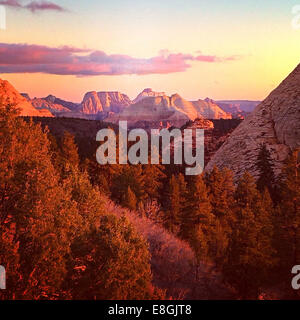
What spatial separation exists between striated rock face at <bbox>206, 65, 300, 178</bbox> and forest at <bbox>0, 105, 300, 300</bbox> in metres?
24.4

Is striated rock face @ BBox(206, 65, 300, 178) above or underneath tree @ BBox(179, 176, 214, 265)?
above

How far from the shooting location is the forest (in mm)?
12477

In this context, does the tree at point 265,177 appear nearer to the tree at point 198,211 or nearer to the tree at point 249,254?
the tree at point 198,211

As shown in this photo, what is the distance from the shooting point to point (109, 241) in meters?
13.1

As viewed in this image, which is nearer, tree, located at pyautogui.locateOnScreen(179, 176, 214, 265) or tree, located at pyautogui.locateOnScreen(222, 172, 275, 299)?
tree, located at pyautogui.locateOnScreen(222, 172, 275, 299)

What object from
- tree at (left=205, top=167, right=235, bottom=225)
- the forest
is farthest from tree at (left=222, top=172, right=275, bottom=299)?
tree at (left=205, top=167, right=235, bottom=225)

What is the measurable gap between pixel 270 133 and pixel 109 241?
54.5 m

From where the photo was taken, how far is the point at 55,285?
481 inches

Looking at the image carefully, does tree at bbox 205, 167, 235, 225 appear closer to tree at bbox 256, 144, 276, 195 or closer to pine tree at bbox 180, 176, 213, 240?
pine tree at bbox 180, 176, 213, 240

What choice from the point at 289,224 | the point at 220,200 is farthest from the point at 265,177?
the point at 289,224

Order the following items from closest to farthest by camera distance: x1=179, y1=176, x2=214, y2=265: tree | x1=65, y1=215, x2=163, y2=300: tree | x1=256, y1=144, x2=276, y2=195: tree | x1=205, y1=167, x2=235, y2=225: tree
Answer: x1=65, y1=215, x2=163, y2=300: tree, x1=179, y1=176, x2=214, y2=265: tree, x1=205, y1=167, x2=235, y2=225: tree, x1=256, y1=144, x2=276, y2=195: tree

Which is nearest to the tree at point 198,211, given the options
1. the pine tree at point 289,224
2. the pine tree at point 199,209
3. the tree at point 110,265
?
the pine tree at point 199,209

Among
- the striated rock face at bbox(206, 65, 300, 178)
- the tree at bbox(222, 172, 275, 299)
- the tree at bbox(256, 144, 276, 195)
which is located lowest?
the tree at bbox(222, 172, 275, 299)
